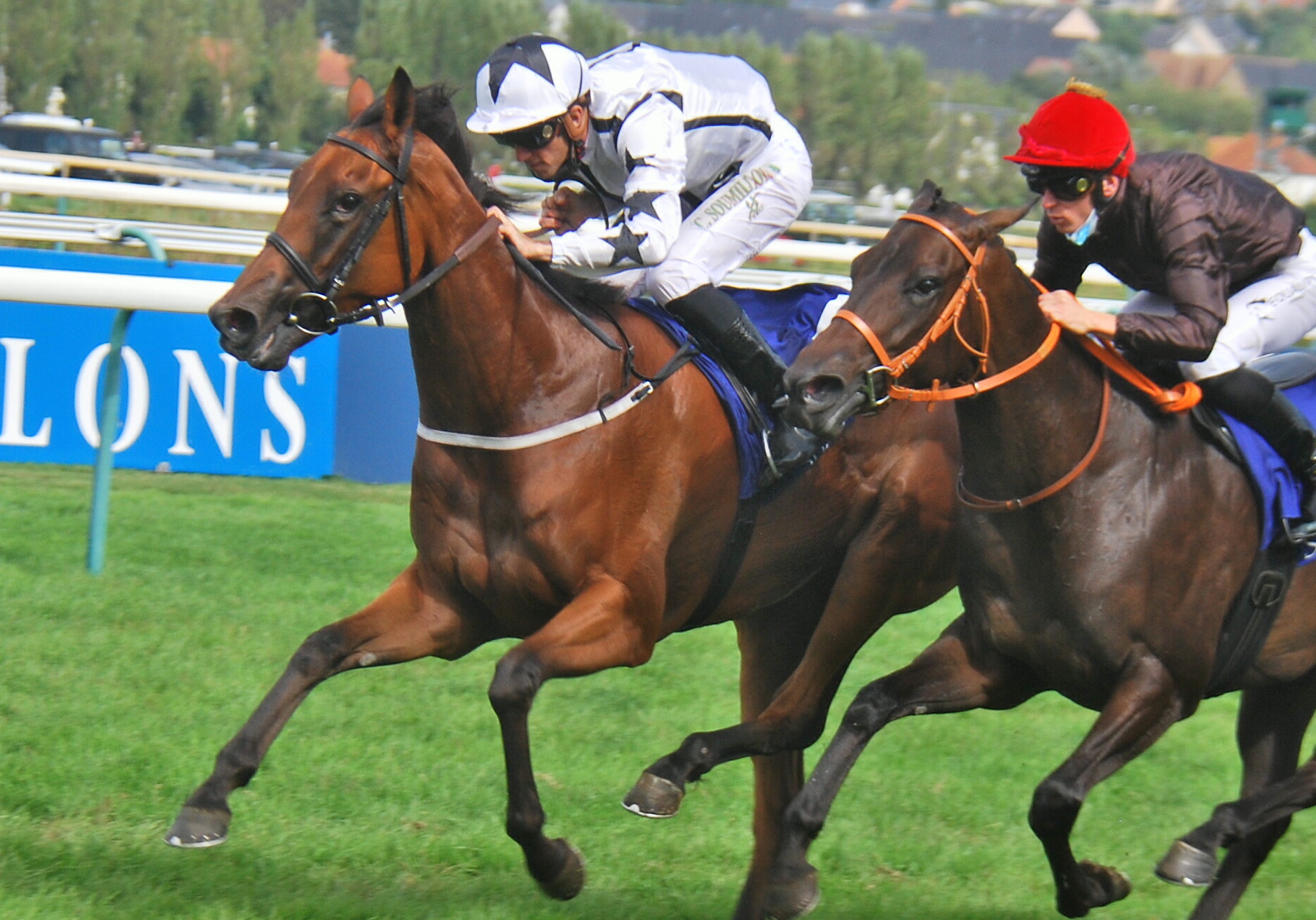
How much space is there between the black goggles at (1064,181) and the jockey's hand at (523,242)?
1.05 meters

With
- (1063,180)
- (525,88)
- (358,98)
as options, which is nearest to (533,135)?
(525,88)

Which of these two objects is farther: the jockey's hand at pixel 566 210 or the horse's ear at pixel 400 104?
the jockey's hand at pixel 566 210

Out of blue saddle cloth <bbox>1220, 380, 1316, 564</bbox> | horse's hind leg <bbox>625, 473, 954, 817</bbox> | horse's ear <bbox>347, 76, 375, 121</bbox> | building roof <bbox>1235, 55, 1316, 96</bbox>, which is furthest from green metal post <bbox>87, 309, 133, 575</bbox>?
building roof <bbox>1235, 55, 1316, 96</bbox>

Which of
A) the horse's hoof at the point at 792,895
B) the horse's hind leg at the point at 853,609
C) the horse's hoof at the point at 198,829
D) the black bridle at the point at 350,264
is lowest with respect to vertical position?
the horse's hoof at the point at 792,895

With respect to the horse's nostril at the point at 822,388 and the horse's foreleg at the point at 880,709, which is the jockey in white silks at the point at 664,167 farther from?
the horse's nostril at the point at 822,388

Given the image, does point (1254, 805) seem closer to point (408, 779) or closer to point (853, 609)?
point (853, 609)

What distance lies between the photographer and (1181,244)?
3389mm

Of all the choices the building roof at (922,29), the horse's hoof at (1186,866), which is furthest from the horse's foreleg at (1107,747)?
the building roof at (922,29)

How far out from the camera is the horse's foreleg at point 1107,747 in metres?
3.29

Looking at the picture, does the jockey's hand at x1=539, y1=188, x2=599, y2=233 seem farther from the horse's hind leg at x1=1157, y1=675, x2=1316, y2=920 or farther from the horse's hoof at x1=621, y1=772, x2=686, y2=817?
the horse's hind leg at x1=1157, y1=675, x2=1316, y2=920

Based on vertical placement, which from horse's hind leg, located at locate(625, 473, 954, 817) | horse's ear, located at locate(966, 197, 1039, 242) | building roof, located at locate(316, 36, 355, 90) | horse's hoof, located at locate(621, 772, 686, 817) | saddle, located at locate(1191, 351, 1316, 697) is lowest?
building roof, located at locate(316, 36, 355, 90)

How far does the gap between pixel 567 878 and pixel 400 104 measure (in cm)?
169

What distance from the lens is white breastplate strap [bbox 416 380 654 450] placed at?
11.6 feet

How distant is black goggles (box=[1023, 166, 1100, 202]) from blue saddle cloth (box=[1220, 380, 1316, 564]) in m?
0.66
